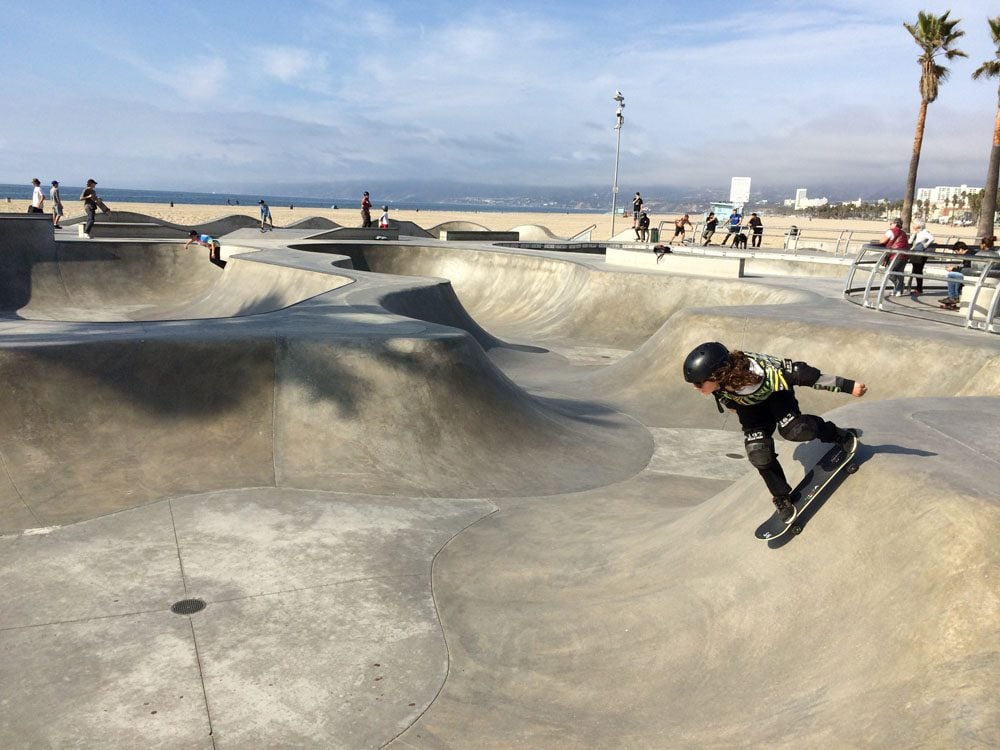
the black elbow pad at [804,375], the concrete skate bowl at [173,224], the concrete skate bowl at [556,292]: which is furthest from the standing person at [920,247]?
the concrete skate bowl at [173,224]

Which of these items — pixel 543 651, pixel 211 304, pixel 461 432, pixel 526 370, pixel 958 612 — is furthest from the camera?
pixel 211 304

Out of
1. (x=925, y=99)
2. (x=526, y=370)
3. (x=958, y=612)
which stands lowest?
(x=526, y=370)

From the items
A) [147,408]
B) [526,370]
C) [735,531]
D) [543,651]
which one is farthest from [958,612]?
[526,370]

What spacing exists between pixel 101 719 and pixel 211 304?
17194mm

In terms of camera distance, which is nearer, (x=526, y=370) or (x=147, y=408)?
(x=147, y=408)

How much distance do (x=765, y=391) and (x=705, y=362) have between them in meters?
0.51

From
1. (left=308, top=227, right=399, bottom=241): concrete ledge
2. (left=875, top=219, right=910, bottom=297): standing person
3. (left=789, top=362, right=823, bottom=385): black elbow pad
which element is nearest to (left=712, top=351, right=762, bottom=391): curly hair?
(left=789, top=362, right=823, bottom=385): black elbow pad

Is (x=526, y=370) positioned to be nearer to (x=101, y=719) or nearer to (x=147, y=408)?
(x=147, y=408)

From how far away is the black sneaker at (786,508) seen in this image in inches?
195

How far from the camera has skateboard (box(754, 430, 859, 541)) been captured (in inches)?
193

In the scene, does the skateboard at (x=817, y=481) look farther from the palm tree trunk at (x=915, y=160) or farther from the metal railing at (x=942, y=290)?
the palm tree trunk at (x=915, y=160)

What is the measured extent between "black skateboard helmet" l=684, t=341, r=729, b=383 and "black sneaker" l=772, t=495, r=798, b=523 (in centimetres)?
115

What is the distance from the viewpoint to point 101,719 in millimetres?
4523

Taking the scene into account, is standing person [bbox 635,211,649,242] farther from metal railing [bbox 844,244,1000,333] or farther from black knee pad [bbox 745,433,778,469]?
black knee pad [bbox 745,433,778,469]
